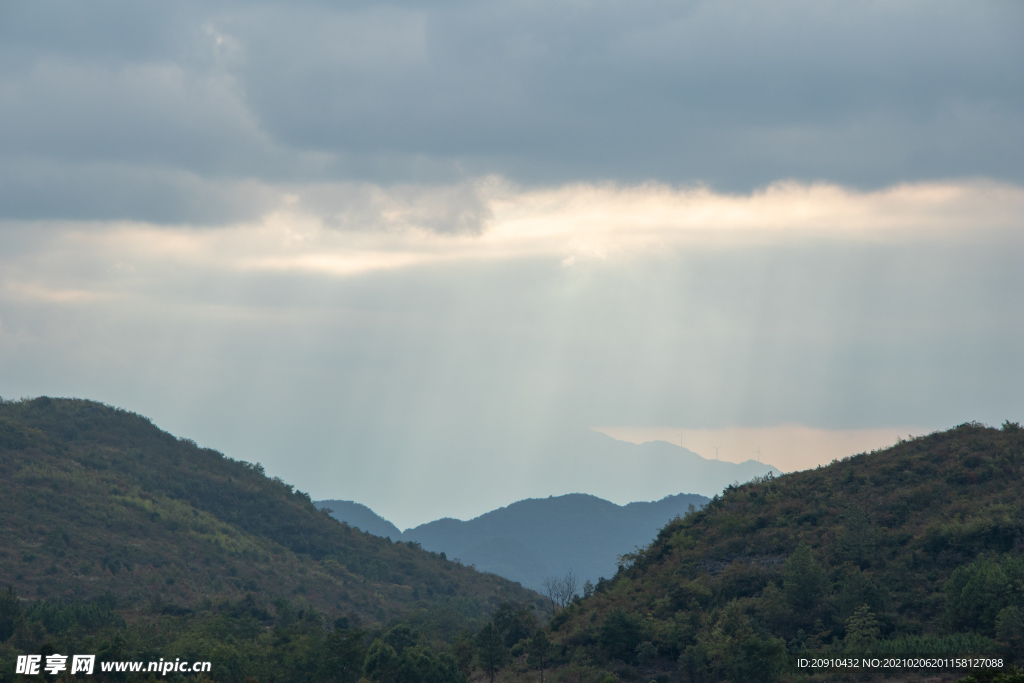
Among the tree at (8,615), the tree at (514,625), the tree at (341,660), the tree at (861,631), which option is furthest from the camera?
the tree at (514,625)

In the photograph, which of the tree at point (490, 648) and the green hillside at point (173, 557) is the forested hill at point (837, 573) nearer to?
the tree at point (490, 648)

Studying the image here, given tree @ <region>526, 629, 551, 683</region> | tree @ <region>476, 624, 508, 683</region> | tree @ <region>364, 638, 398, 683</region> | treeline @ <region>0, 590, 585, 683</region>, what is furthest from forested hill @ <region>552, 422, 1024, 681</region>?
tree @ <region>364, 638, 398, 683</region>

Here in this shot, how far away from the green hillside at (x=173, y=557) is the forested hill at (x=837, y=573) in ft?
57.9

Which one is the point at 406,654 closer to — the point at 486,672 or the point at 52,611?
the point at 486,672

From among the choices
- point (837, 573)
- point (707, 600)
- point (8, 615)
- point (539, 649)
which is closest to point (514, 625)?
point (539, 649)

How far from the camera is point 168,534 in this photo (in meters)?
96.9

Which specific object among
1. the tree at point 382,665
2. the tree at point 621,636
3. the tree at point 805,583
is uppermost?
the tree at point 805,583

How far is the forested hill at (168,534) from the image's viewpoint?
80569mm

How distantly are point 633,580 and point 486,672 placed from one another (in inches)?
549

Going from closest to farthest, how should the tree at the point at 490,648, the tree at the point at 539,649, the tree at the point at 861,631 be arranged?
the tree at the point at 861,631 → the tree at the point at 539,649 → the tree at the point at 490,648

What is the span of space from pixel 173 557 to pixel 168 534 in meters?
6.54

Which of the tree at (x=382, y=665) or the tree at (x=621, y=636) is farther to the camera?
the tree at (x=621, y=636)

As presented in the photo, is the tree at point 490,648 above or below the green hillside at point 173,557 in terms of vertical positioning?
below

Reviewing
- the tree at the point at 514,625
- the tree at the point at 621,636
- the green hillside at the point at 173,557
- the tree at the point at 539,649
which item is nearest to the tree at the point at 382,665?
the green hillside at the point at 173,557
